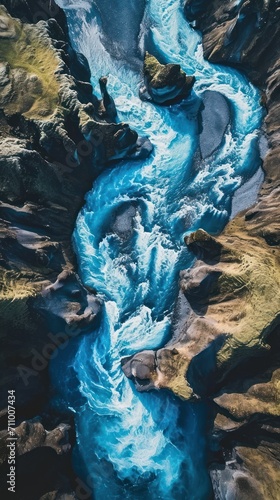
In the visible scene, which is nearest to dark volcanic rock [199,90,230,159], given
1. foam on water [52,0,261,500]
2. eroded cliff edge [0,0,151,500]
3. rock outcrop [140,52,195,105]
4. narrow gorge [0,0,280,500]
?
narrow gorge [0,0,280,500]

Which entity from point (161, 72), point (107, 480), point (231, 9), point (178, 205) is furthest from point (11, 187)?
point (231, 9)

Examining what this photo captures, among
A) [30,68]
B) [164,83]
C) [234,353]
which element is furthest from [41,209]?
[234,353]

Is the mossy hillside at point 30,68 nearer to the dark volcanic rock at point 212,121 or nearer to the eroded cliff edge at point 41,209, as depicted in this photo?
the eroded cliff edge at point 41,209

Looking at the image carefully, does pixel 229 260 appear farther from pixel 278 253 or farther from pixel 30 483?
pixel 30 483

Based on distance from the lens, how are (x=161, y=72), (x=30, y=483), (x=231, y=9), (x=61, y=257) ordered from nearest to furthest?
(x=30, y=483)
(x=61, y=257)
(x=161, y=72)
(x=231, y=9)

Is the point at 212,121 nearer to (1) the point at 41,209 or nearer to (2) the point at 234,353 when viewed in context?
(1) the point at 41,209

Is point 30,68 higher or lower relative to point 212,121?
lower
